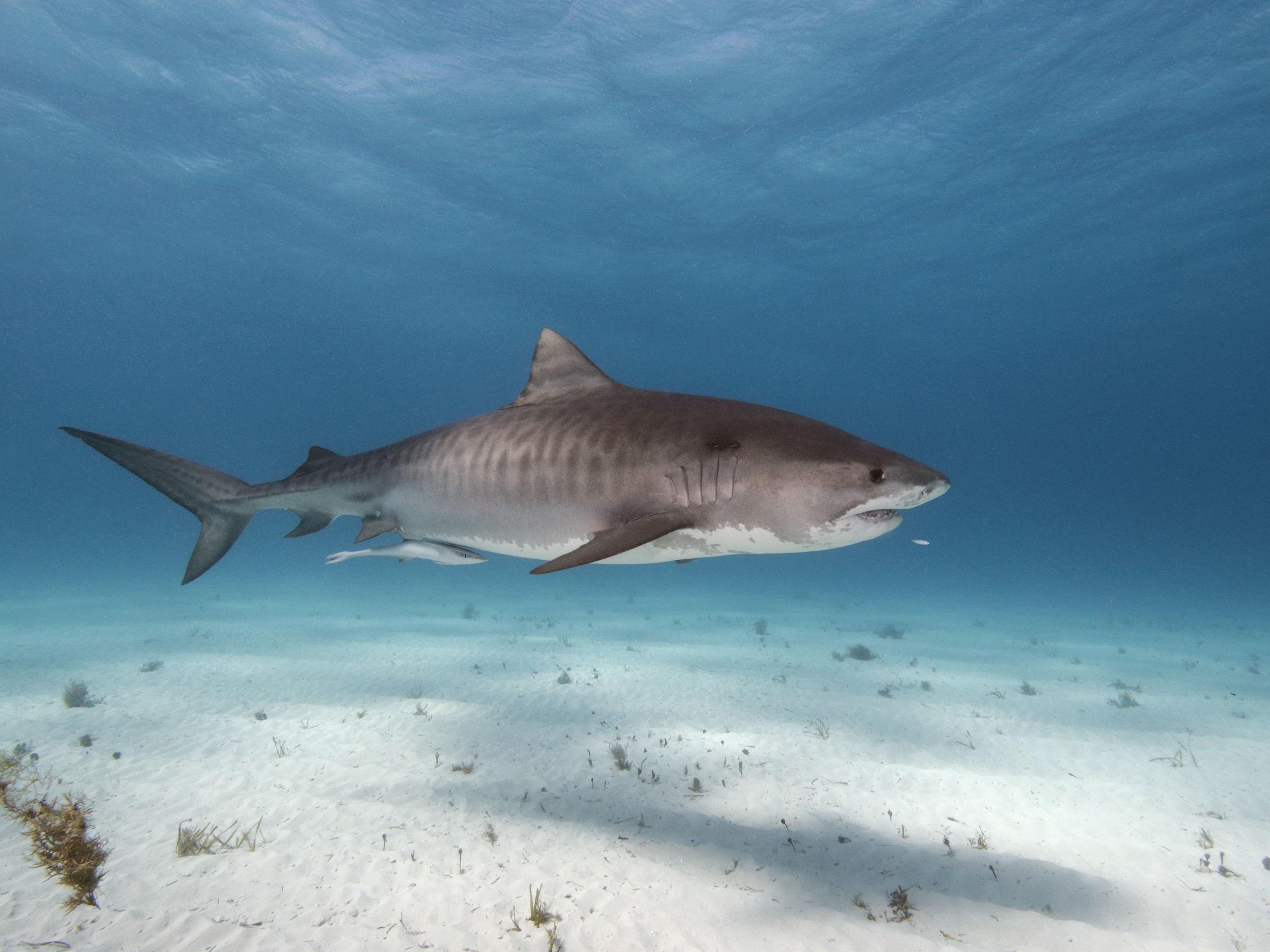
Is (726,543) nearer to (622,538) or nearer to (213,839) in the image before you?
(622,538)

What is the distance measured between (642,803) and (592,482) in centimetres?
309

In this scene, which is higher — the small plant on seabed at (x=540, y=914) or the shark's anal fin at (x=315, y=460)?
the shark's anal fin at (x=315, y=460)

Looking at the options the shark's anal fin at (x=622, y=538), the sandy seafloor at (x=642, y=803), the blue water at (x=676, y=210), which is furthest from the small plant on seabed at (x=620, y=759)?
the blue water at (x=676, y=210)

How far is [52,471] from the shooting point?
147 m

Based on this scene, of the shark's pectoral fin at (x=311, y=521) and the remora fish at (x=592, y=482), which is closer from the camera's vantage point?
the remora fish at (x=592, y=482)

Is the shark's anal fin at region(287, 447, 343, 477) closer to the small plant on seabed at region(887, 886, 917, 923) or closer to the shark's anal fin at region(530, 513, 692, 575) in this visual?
the shark's anal fin at region(530, 513, 692, 575)

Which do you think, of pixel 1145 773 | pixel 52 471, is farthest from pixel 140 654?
pixel 52 471

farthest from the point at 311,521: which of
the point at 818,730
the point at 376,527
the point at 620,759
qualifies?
the point at 818,730

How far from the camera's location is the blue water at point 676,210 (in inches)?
861

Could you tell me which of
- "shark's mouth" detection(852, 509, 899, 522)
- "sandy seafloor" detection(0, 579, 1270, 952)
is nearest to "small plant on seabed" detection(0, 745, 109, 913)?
"sandy seafloor" detection(0, 579, 1270, 952)

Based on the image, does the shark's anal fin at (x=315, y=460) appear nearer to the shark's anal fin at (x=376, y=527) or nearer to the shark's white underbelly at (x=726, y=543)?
the shark's anal fin at (x=376, y=527)

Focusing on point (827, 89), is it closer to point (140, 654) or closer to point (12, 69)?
point (140, 654)

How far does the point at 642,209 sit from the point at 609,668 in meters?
29.2

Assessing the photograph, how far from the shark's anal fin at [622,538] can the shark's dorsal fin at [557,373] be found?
5.54 ft
